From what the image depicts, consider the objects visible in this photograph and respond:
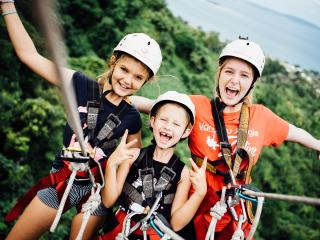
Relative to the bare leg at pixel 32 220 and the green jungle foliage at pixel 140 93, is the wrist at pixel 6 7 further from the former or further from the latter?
the green jungle foliage at pixel 140 93

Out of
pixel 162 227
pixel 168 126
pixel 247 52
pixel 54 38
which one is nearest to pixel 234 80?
pixel 247 52

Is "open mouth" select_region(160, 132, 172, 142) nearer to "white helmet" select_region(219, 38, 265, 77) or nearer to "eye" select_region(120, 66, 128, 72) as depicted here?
"eye" select_region(120, 66, 128, 72)

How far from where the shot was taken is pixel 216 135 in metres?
2.49

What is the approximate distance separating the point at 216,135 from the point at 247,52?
2.35 feet

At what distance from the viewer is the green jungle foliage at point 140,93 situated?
7.20 meters

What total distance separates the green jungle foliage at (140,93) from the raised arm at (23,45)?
317 centimetres

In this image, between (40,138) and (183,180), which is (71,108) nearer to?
(183,180)

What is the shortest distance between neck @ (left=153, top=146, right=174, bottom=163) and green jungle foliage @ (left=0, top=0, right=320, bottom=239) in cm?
323

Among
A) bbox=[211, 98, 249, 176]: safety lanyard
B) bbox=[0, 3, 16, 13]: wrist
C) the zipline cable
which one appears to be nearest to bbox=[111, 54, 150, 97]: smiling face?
bbox=[211, 98, 249, 176]: safety lanyard

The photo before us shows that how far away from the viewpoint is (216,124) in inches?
98.8

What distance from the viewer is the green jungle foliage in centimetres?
720

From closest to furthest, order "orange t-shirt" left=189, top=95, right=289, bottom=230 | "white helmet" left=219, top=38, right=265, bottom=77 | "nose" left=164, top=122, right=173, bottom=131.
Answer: "nose" left=164, top=122, right=173, bottom=131 < "orange t-shirt" left=189, top=95, right=289, bottom=230 < "white helmet" left=219, top=38, right=265, bottom=77

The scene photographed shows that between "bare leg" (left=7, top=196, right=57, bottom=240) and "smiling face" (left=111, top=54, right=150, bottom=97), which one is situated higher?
"smiling face" (left=111, top=54, right=150, bottom=97)

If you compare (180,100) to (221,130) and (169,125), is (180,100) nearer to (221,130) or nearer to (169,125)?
(169,125)
